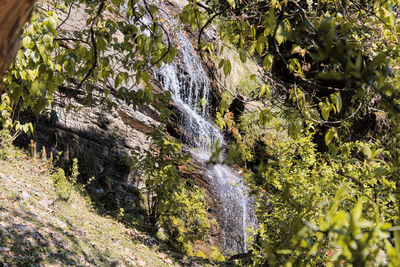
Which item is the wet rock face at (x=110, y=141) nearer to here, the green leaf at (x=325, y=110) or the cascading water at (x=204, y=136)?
the cascading water at (x=204, y=136)

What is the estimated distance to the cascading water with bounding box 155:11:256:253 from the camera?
8039mm

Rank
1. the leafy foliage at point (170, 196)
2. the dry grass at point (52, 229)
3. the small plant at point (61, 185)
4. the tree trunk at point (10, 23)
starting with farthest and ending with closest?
the leafy foliage at point (170, 196), the small plant at point (61, 185), the dry grass at point (52, 229), the tree trunk at point (10, 23)

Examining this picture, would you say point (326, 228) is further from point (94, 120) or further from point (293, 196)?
point (94, 120)

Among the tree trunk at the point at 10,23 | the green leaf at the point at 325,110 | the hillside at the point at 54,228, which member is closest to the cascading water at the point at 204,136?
the hillside at the point at 54,228

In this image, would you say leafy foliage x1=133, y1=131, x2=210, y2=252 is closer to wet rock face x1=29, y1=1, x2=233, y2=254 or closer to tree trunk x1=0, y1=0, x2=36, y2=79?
wet rock face x1=29, y1=1, x2=233, y2=254

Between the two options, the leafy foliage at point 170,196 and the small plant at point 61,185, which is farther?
the leafy foliage at point 170,196

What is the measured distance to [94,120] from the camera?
7.08m

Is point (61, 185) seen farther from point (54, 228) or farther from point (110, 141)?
point (110, 141)

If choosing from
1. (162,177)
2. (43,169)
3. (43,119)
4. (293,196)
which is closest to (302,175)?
(293,196)

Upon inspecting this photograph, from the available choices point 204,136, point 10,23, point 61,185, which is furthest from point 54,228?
point 204,136

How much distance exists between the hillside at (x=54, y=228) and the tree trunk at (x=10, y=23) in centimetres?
247

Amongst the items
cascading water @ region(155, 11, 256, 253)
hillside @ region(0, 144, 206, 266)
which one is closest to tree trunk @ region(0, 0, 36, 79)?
hillside @ region(0, 144, 206, 266)

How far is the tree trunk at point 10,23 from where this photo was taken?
0.92m

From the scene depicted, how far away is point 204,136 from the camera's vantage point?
367 inches
